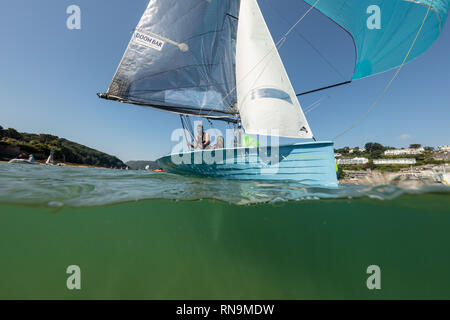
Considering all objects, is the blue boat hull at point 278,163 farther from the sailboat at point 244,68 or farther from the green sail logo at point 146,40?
the green sail logo at point 146,40

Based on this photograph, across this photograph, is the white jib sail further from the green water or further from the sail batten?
the sail batten

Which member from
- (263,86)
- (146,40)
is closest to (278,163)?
(263,86)

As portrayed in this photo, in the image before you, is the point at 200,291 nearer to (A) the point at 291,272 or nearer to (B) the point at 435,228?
(A) the point at 291,272

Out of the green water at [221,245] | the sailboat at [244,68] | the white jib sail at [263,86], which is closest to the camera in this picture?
the green water at [221,245]

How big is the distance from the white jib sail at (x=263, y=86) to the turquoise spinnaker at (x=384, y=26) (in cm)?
320

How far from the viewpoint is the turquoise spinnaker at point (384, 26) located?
15.6ft

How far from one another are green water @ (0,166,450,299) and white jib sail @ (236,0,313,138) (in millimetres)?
2041

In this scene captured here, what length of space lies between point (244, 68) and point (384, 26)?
538cm

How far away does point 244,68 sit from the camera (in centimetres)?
551

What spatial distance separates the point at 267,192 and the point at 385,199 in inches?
113

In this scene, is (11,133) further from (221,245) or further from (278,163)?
(278,163)

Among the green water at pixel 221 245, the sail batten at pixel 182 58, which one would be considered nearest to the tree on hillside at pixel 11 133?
the sail batten at pixel 182 58
